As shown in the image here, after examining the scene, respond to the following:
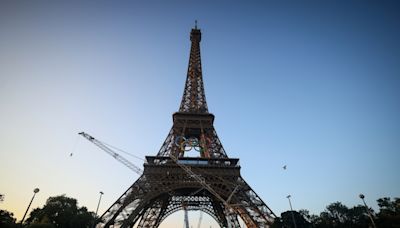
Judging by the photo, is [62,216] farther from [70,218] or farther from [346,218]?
[346,218]

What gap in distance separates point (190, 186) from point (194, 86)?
22710 millimetres

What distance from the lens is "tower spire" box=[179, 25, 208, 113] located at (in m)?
40.5

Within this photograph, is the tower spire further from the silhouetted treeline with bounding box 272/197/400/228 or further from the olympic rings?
the silhouetted treeline with bounding box 272/197/400/228

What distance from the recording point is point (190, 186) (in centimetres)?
2764

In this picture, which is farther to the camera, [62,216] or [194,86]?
[194,86]

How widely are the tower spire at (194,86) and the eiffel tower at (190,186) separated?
1.55 meters

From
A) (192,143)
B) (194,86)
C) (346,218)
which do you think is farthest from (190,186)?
(346,218)

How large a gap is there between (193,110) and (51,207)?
85.2ft

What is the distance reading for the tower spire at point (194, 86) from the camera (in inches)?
1596

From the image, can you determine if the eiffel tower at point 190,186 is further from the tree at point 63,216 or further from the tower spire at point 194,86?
the tree at point 63,216

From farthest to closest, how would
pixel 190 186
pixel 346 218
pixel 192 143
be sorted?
pixel 346 218 < pixel 192 143 < pixel 190 186

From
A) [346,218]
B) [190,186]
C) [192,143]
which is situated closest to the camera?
[190,186]

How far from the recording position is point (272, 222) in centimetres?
2381

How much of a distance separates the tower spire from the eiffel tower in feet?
5.08
